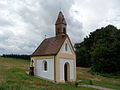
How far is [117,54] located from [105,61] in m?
3.55

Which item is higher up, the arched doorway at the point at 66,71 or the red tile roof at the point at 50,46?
the red tile roof at the point at 50,46

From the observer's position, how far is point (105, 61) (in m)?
48.9

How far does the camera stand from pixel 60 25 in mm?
29906

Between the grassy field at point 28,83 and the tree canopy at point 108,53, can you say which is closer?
the grassy field at point 28,83

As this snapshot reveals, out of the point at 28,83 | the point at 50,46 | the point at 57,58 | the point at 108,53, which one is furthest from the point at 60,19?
the point at 108,53

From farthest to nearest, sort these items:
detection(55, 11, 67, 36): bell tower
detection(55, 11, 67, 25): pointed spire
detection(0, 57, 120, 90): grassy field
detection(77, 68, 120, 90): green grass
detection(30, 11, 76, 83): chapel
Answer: detection(55, 11, 67, 25): pointed spire → detection(55, 11, 67, 36): bell tower → detection(30, 11, 76, 83): chapel → detection(77, 68, 120, 90): green grass → detection(0, 57, 120, 90): grassy field

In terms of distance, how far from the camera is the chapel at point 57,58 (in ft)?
89.5

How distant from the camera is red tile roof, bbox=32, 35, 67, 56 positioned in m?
27.9

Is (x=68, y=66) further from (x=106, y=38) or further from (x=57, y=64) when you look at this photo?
(x=106, y=38)

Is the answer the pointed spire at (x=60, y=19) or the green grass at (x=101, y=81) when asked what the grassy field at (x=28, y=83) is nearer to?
the green grass at (x=101, y=81)

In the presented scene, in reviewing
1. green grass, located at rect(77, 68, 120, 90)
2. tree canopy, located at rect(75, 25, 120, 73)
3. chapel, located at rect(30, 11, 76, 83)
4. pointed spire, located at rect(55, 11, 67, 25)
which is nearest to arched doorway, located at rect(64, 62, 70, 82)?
chapel, located at rect(30, 11, 76, 83)

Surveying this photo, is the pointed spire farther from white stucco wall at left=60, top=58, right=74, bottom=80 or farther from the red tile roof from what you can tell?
white stucco wall at left=60, top=58, right=74, bottom=80

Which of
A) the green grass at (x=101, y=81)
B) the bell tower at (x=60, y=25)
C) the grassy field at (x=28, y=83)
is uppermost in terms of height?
the bell tower at (x=60, y=25)

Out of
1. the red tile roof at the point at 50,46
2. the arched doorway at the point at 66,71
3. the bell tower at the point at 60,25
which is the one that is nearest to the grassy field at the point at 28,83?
the arched doorway at the point at 66,71
